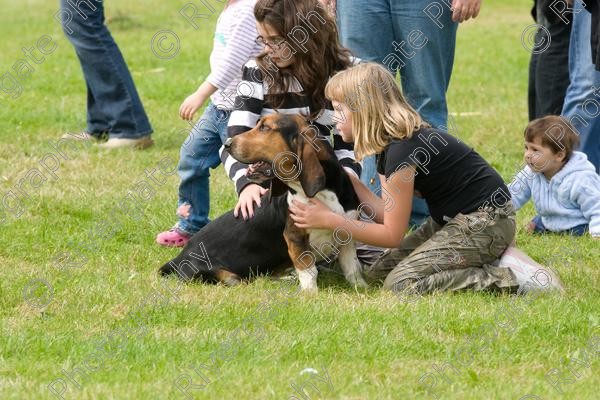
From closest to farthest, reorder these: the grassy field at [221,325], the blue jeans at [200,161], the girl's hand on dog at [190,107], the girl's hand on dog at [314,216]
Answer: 1. the grassy field at [221,325]
2. the girl's hand on dog at [314,216]
3. the girl's hand on dog at [190,107]
4. the blue jeans at [200,161]

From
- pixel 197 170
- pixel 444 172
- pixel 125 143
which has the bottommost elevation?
pixel 125 143

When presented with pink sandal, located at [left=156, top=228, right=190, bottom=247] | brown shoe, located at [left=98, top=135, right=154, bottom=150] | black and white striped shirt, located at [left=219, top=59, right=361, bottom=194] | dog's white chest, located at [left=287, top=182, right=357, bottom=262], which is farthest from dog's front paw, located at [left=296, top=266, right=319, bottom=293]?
brown shoe, located at [left=98, top=135, right=154, bottom=150]

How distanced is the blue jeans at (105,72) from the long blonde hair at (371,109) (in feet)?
12.9

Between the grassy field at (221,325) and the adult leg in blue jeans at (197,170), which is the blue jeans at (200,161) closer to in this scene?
the adult leg in blue jeans at (197,170)

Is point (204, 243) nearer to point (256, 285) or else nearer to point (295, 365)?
point (256, 285)

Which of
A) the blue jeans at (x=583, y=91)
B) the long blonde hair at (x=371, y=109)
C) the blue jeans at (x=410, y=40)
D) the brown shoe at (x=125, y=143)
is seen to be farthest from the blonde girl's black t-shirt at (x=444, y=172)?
the brown shoe at (x=125, y=143)

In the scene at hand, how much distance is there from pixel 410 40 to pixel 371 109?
110 centimetres

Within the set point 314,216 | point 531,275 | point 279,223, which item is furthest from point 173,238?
point 531,275

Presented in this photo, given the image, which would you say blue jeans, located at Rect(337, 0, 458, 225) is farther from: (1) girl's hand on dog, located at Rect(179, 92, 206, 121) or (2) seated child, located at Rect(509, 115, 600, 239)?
(1) girl's hand on dog, located at Rect(179, 92, 206, 121)

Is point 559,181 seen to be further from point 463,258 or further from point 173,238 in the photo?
point 173,238

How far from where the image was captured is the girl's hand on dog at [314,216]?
5.20 meters

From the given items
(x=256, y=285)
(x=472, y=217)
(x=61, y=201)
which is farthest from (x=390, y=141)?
(x=61, y=201)

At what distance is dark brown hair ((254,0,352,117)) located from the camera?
216 inches

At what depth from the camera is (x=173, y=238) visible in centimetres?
641
